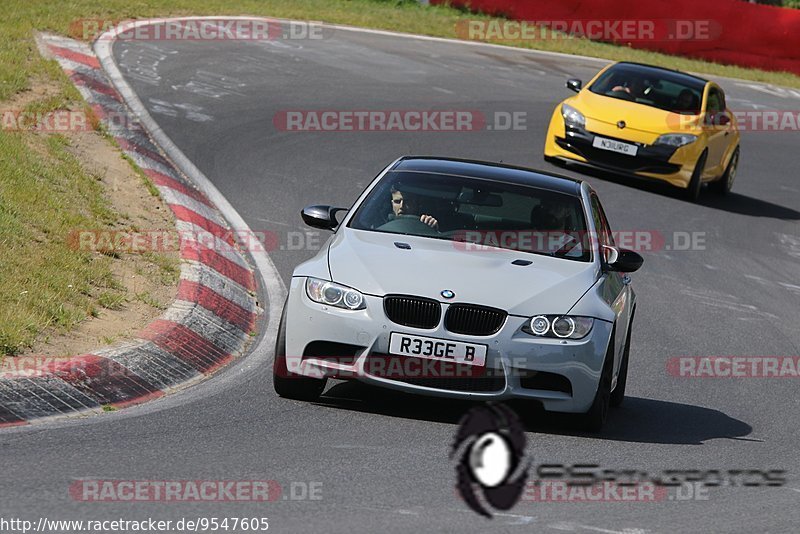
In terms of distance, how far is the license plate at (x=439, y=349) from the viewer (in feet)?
23.6

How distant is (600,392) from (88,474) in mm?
2997

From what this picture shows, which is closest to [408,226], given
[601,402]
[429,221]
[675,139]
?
[429,221]

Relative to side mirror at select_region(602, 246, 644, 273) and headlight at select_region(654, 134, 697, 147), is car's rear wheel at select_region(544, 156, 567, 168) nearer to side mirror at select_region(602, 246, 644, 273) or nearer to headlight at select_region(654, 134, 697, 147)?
headlight at select_region(654, 134, 697, 147)

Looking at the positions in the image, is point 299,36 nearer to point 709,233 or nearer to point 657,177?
point 657,177

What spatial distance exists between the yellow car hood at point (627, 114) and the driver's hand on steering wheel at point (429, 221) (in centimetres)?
971

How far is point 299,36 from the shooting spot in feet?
78.1

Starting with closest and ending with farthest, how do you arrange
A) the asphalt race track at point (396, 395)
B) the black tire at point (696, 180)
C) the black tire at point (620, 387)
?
the asphalt race track at point (396, 395) → the black tire at point (620, 387) → the black tire at point (696, 180)

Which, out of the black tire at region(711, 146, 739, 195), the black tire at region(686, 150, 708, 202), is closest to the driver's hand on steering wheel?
the black tire at region(686, 150, 708, 202)

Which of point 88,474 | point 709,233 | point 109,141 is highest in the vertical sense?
point 88,474

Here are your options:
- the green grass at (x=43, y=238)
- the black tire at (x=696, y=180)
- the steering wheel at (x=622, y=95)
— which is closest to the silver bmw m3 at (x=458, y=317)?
the green grass at (x=43, y=238)

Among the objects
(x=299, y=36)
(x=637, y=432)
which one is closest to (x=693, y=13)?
(x=299, y=36)

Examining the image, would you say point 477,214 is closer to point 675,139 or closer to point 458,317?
point 458,317

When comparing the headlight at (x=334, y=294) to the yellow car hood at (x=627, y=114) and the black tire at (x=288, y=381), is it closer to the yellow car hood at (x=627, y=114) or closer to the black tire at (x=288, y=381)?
the black tire at (x=288, y=381)

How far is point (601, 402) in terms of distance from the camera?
7602 millimetres
